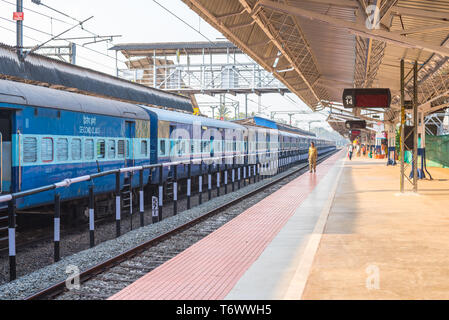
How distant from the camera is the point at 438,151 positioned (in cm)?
3409

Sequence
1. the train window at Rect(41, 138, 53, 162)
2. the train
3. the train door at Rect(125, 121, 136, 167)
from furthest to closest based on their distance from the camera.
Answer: the train door at Rect(125, 121, 136, 167)
the train window at Rect(41, 138, 53, 162)
the train

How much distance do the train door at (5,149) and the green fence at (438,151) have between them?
27.1 metres

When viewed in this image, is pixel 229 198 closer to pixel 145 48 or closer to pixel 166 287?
pixel 166 287

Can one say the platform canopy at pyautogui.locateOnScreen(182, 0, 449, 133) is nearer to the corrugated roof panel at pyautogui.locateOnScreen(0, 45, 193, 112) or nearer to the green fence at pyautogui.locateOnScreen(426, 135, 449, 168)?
the corrugated roof panel at pyautogui.locateOnScreen(0, 45, 193, 112)

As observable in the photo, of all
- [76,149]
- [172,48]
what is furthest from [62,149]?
[172,48]

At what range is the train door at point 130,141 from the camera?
46.3 feet

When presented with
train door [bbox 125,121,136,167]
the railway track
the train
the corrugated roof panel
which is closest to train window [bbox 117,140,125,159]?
the train

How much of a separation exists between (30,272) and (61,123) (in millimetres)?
3807

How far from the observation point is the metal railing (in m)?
7.38

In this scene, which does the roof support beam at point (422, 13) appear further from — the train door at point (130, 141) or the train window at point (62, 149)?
the train door at point (130, 141)

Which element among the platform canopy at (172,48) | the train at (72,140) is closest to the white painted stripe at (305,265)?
the train at (72,140)

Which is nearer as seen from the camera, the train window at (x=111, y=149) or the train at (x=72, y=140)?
the train at (x=72, y=140)

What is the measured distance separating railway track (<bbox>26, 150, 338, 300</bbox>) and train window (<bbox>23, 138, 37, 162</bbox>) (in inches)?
108
